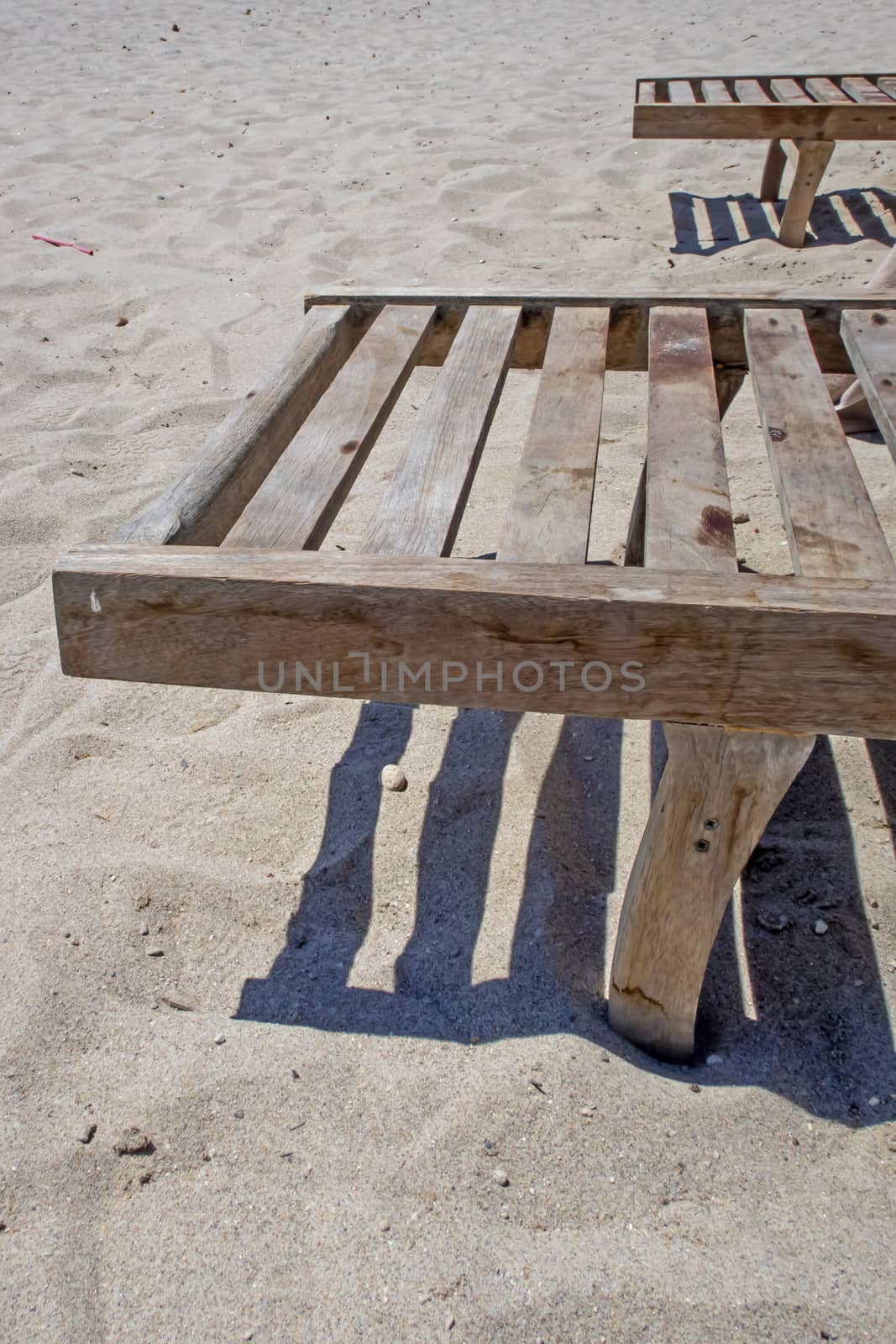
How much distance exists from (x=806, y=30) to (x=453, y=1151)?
7.98 meters

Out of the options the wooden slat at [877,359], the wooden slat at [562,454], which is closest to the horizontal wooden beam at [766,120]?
the wooden slat at [877,359]

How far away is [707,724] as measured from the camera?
1.08 metres

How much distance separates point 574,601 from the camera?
1.03 metres

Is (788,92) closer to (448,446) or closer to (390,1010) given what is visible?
(448,446)

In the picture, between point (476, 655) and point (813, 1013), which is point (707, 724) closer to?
point (476, 655)

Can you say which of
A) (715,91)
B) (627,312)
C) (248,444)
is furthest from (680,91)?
(248,444)

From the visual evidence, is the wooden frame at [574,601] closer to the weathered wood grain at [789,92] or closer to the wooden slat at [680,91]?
the weathered wood grain at [789,92]

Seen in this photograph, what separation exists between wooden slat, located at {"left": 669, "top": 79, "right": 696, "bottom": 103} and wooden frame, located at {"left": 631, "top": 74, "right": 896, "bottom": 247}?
20 mm

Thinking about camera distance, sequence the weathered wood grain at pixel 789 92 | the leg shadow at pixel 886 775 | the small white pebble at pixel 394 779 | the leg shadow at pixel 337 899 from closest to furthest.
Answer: the leg shadow at pixel 337 899
the leg shadow at pixel 886 775
the small white pebble at pixel 394 779
the weathered wood grain at pixel 789 92

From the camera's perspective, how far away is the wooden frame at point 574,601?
1032mm

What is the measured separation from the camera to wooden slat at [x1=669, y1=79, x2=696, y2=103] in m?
4.35

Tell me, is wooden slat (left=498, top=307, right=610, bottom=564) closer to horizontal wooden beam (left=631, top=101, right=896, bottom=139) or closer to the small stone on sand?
the small stone on sand

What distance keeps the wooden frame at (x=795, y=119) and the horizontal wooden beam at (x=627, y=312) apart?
217 centimetres

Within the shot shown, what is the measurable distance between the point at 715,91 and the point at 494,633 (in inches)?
170
